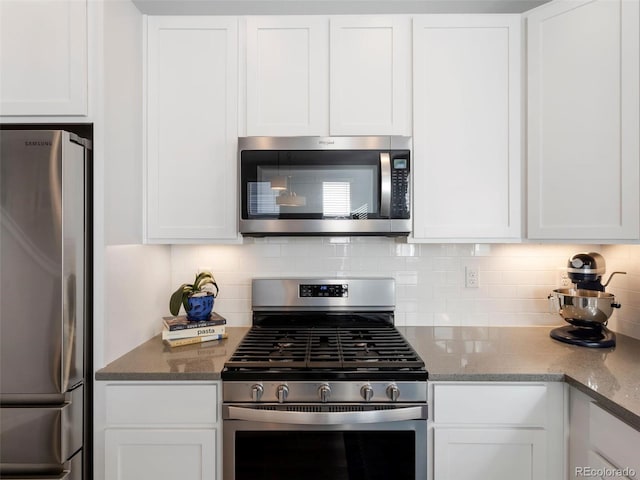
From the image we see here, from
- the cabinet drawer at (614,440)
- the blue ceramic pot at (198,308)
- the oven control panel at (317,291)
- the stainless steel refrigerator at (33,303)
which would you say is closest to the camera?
the cabinet drawer at (614,440)

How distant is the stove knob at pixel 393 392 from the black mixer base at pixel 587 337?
3.04 ft

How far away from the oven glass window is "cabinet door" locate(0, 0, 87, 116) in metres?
1.46

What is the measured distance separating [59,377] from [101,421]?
25 centimetres

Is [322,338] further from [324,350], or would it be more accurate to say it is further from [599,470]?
[599,470]

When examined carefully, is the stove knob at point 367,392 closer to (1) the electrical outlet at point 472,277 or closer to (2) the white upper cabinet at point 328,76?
(1) the electrical outlet at point 472,277

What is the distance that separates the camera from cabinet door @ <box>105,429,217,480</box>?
4.52 ft

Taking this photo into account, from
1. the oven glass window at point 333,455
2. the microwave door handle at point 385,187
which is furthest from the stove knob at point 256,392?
the microwave door handle at point 385,187

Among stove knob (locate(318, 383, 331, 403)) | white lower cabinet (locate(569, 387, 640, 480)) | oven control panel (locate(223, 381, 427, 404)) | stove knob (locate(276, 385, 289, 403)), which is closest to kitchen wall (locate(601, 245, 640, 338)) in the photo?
white lower cabinet (locate(569, 387, 640, 480))

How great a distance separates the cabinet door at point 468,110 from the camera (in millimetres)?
1706

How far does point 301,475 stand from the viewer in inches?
53.5

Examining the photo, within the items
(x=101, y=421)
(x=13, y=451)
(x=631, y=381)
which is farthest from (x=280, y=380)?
(x=631, y=381)

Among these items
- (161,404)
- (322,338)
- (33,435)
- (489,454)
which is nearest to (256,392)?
(161,404)

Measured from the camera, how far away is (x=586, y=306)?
1651 millimetres

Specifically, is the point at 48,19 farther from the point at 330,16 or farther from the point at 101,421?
the point at 101,421
